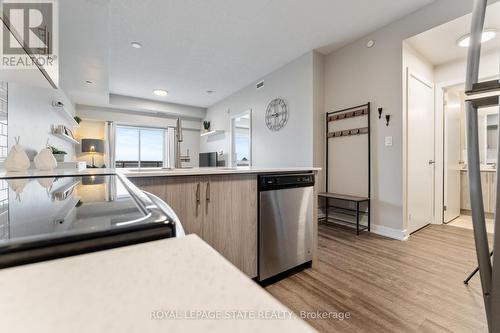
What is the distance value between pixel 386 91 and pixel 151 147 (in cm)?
637

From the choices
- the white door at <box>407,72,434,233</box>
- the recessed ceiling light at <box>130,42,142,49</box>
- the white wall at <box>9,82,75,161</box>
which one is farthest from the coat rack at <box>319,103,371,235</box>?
Answer: the white wall at <box>9,82,75,161</box>

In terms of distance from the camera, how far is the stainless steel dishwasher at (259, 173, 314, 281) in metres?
1.69

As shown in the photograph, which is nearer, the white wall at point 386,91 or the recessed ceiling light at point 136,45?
the white wall at point 386,91

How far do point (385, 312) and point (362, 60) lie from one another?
9.94 ft

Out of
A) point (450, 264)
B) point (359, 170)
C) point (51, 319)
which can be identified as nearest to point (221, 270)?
point (51, 319)

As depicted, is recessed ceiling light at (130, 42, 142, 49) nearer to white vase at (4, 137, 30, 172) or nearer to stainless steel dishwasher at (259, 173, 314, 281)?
white vase at (4, 137, 30, 172)

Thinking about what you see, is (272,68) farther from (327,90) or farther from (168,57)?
(168,57)

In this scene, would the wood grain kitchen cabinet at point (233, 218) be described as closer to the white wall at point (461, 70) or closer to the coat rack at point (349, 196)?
the coat rack at point (349, 196)

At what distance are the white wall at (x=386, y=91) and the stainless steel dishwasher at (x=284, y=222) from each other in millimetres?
1462

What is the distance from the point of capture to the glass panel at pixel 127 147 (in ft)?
20.7

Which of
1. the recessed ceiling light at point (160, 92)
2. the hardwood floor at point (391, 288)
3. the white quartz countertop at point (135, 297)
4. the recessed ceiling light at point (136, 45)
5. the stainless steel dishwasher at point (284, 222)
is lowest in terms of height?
the hardwood floor at point (391, 288)

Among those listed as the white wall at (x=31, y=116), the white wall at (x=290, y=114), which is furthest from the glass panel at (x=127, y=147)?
the white wall at (x=290, y=114)

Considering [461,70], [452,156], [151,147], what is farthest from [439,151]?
[151,147]

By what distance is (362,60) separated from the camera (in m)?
3.04
